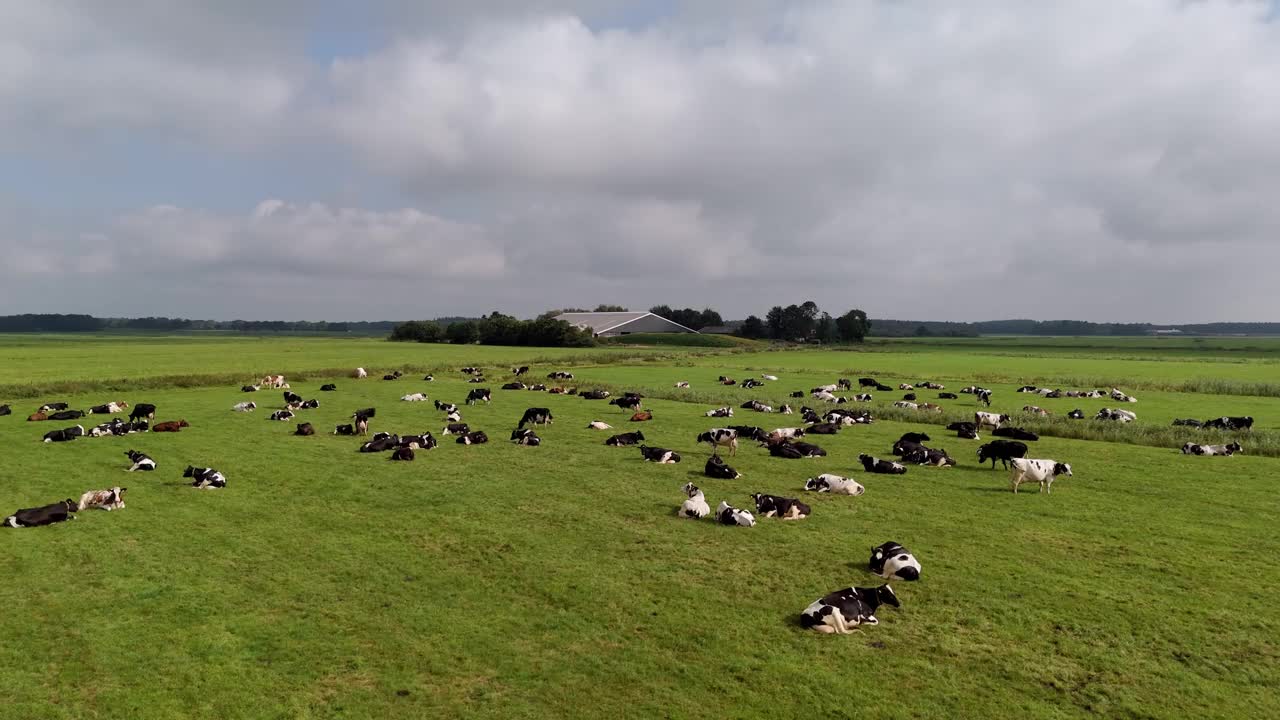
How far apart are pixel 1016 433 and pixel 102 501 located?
26.6m

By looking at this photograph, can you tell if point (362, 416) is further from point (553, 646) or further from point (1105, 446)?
point (1105, 446)

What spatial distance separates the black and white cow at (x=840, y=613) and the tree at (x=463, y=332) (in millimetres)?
126178

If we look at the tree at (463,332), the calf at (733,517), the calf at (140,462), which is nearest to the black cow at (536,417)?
the calf at (140,462)

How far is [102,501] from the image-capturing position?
48.0 feet

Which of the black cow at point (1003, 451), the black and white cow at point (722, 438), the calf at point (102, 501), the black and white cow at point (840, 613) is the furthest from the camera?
the black and white cow at point (722, 438)

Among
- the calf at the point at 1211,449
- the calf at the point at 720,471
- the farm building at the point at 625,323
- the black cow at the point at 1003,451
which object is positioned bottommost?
the calf at the point at 720,471

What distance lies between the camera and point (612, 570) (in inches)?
433

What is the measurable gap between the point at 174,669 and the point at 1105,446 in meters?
25.2

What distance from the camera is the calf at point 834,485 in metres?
16.2

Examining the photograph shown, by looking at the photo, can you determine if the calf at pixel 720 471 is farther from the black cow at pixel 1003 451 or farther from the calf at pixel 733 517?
the black cow at pixel 1003 451

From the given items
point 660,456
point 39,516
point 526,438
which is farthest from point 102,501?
point 660,456

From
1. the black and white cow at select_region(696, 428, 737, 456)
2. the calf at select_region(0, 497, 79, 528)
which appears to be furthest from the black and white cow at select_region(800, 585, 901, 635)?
the calf at select_region(0, 497, 79, 528)

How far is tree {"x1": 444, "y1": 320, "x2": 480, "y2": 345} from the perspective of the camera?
435ft

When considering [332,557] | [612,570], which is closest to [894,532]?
[612,570]
